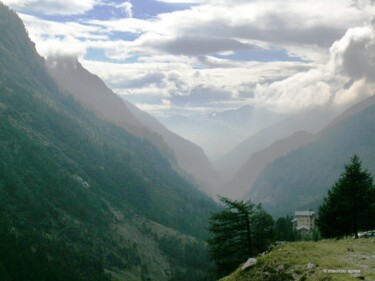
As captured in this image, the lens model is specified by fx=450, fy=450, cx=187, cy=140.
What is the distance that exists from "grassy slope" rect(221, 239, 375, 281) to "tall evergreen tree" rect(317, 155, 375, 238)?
2331 cm

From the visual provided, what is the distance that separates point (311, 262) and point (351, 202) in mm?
32545

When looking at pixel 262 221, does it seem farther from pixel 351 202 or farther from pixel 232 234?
pixel 351 202

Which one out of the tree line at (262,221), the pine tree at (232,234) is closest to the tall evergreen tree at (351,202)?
the tree line at (262,221)

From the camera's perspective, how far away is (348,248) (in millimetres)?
34094

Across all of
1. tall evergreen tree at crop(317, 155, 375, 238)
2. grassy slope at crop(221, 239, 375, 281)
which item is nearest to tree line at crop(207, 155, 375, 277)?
tall evergreen tree at crop(317, 155, 375, 238)

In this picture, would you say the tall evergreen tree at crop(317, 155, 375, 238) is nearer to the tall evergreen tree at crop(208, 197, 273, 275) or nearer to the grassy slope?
the tall evergreen tree at crop(208, 197, 273, 275)

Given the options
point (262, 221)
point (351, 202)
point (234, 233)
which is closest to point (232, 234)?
point (234, 233)

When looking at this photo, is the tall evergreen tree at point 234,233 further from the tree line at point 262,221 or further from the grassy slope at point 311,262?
the grassy slope at point 311,262

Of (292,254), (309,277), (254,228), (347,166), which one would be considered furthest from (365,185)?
(309,277)

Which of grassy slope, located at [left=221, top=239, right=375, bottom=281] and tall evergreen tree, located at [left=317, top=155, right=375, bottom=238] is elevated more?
tall evergreen tree, located at [left=317, top=155, right=375, bottom=238]

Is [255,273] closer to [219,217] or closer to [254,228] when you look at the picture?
[219,217]

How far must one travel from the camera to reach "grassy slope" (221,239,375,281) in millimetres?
25781

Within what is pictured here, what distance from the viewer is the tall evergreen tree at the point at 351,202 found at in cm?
5709

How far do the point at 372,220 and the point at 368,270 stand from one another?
135 feet
